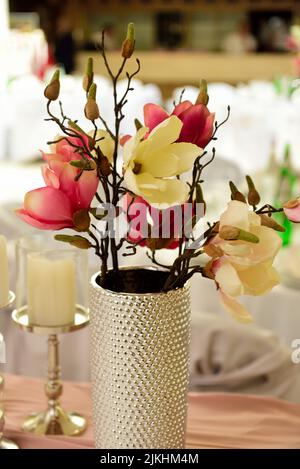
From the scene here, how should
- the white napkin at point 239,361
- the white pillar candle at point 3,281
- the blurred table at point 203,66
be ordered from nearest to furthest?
the white pillar candle at point 3,281 → the white napkin at point 239,361 → the blurred table at point 203,66

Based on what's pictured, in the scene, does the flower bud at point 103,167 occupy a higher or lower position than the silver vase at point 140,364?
higher

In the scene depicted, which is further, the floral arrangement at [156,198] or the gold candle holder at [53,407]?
the gold candle holder at [53,407]

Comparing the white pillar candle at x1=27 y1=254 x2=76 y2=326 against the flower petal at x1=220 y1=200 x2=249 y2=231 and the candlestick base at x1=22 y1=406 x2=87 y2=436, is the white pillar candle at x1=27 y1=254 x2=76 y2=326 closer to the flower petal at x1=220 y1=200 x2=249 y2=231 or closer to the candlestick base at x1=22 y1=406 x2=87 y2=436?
the candlestick base at x1=22 y1=406 x2=87 y2=436

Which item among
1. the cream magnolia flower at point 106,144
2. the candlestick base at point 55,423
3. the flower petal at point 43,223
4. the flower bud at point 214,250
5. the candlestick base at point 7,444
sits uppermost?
the cream magnolia flower at point 106,144

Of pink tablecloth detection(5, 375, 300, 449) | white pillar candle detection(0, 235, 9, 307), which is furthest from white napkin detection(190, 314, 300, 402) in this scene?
white pillar candle detection(0, 235, 9, 307)

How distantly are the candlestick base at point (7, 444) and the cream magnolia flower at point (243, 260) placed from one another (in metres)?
0.35

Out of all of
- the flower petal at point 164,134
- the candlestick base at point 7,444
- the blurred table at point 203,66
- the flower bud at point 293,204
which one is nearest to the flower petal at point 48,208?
the flower petal at point 164,134

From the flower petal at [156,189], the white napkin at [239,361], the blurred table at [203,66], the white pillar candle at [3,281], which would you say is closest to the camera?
the flower petal at [156,189]

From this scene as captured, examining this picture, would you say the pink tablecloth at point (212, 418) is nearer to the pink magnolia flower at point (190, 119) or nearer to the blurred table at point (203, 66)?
the pink magnolia flower at point (190, 119)

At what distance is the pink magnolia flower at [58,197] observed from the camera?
709 mm

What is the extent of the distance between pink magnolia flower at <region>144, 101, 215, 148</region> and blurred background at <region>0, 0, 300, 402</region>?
107 mm
